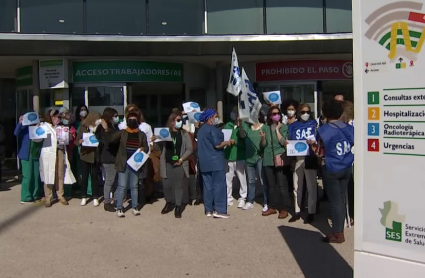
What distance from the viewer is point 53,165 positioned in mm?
9141

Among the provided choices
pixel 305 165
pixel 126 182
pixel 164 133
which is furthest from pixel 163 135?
pixel 305 165

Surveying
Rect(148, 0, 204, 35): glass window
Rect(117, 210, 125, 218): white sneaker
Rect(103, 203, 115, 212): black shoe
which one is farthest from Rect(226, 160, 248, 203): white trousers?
Rect(148, 0, 204, 35): glass window

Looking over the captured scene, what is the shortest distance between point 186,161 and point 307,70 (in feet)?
20.3

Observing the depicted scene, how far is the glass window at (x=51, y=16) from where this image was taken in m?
12.7

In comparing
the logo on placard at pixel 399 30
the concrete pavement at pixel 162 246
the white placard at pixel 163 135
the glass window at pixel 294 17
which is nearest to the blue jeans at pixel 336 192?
the concrete pavement at pixel 162 246

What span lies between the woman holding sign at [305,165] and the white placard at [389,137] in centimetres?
392

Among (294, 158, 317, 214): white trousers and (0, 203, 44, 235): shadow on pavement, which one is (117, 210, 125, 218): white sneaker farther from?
(294, 158, 317, 214): white trousers

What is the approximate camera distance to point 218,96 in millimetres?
14211

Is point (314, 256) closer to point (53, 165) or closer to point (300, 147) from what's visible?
point (300, 147)

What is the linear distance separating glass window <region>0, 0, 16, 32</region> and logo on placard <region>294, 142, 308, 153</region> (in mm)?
8751

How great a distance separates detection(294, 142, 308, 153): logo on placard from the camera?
747 centimetres

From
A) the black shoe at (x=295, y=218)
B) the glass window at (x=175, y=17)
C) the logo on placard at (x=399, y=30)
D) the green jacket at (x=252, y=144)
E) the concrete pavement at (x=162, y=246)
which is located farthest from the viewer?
the glass window at (x=175, y=17)

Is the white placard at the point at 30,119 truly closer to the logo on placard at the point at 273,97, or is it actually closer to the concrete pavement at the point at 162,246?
the concrete pavement at the point at 162,246

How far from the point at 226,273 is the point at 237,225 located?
7.17 ft
